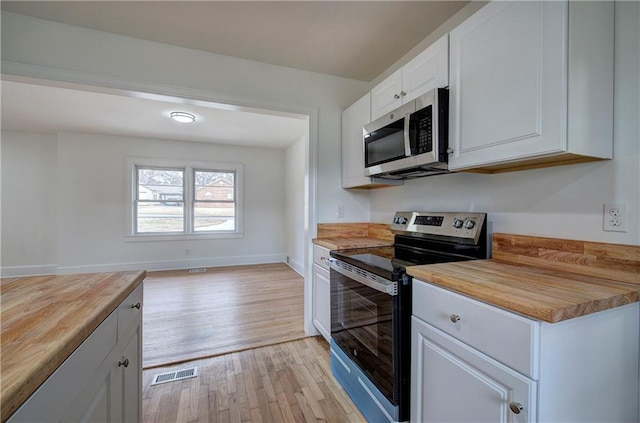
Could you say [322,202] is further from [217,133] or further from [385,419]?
[217,133]

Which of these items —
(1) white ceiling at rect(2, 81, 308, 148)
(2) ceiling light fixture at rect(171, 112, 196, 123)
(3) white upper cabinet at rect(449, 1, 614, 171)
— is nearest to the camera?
(3) white upper cabinet at rect(449, 1, 614, 171)

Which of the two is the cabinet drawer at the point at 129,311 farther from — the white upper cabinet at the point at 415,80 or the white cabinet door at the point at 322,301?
the white upper cabinet at the point at 415,80

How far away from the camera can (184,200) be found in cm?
516

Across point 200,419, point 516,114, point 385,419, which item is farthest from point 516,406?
point 200,419

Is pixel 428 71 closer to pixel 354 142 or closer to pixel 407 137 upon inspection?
pixel 407 137

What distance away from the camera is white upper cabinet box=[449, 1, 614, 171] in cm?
101

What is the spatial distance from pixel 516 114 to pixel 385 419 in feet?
5.16

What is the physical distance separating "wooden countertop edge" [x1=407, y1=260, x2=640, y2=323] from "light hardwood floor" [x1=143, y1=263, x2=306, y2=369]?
1868 millimetres

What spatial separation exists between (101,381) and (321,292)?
5.29 feet

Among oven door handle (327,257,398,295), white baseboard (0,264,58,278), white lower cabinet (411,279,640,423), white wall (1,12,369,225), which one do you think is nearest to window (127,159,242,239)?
white baseboard (0,264,58,278)

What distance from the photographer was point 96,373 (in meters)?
0.82

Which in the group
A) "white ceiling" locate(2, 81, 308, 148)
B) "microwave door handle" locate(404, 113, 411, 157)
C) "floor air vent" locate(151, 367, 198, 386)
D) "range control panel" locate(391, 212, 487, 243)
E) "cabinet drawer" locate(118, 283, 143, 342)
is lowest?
"floor air vent" locate(151, 367, 198, 386)

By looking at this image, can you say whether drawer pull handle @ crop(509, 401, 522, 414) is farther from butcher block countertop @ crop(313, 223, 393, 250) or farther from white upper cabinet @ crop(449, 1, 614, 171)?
butcher block countertop @ crop(313, 223, 393, 250)

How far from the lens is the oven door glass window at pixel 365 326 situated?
1.34m
